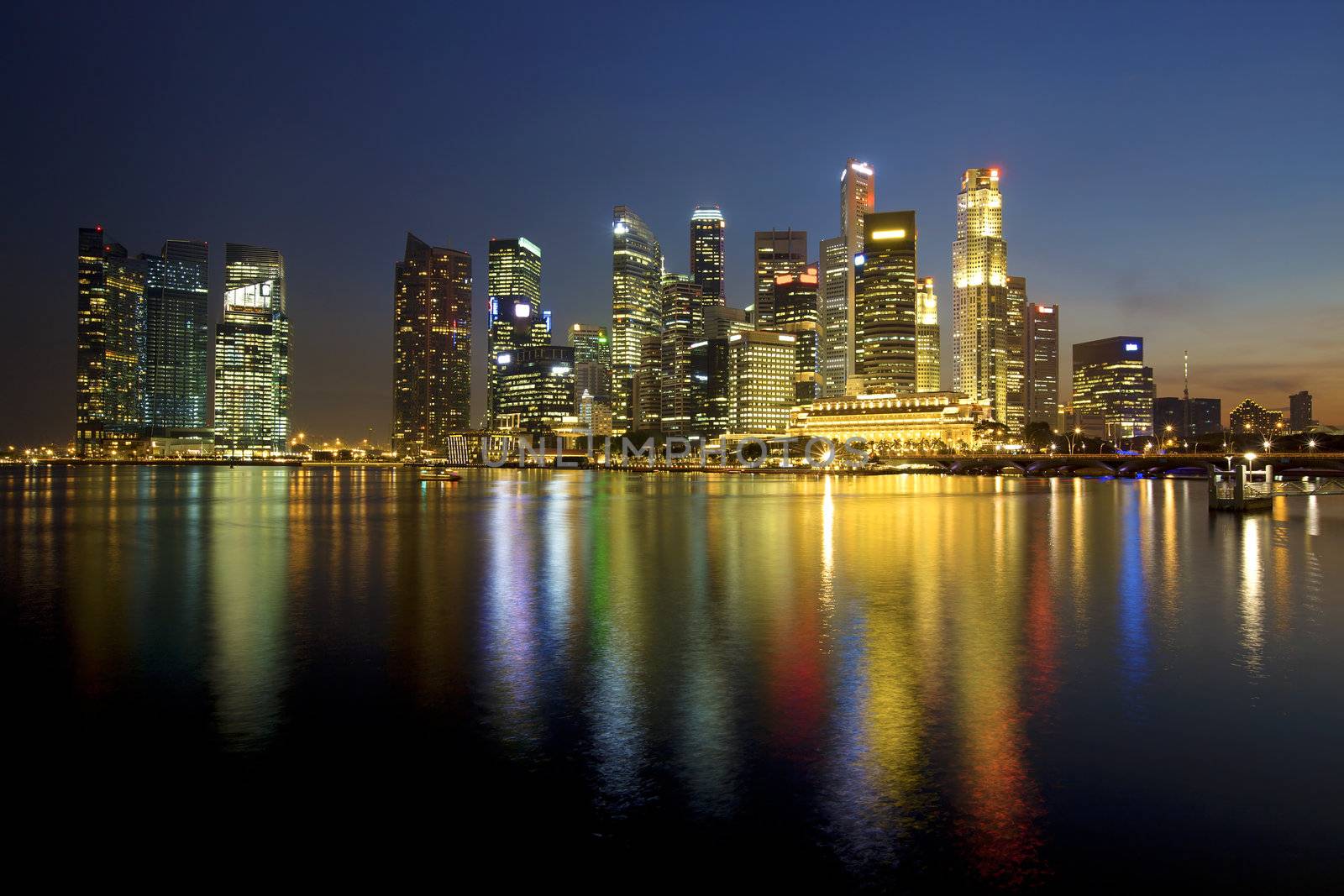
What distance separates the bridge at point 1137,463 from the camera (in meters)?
106

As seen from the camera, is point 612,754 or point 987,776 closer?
point 987,776

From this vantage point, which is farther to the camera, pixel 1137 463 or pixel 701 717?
pixel 1137 463

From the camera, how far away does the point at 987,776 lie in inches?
380

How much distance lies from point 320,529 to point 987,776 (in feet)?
135

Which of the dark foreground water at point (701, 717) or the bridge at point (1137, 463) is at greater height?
the bridge at point (1137, 463)

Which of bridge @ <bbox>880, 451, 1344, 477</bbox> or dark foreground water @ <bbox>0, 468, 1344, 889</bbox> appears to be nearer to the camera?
dark foreground water @ <bbox>0, 468, 1344, 889</bbox>

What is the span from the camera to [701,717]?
465 inches

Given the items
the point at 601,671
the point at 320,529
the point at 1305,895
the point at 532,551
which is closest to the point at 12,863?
the point at 601,671

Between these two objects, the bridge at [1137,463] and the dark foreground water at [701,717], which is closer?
the dark foreground water at [701,717]

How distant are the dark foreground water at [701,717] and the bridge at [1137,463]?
171 ft

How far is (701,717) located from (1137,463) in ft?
458

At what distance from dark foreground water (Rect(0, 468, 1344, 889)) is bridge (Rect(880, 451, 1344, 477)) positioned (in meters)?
52.0

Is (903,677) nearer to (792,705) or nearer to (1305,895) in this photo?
(792,705)

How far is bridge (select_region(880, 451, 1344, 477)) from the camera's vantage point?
105812 mm
